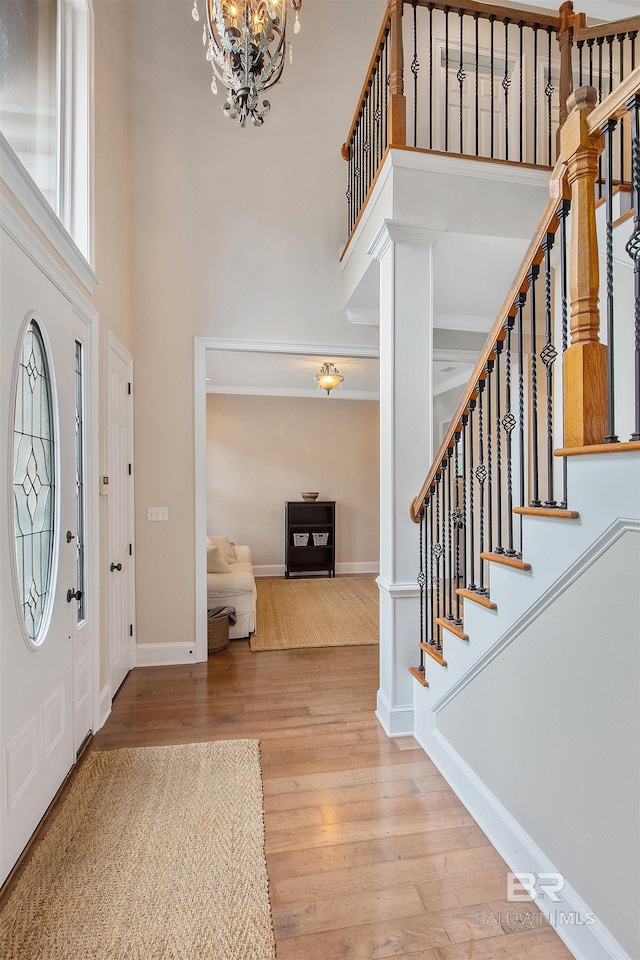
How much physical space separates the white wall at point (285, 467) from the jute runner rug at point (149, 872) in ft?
16.2

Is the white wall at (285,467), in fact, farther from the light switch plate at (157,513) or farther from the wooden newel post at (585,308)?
the wooden newel post at (585,308)

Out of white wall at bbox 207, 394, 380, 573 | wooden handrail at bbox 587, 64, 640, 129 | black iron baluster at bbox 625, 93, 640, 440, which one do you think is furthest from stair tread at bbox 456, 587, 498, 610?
white wall at bbox 207, 394, 380, 573

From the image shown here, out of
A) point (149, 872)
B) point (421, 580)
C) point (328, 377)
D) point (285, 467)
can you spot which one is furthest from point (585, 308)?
point (285, 467)

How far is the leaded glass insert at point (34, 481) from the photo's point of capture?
177 cm

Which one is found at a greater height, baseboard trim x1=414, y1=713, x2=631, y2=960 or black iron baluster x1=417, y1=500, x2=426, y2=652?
black iron baluster x1=417, y1=500, x2=426, y2=652

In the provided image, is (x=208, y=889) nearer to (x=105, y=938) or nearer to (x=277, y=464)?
(x=105, y=938)

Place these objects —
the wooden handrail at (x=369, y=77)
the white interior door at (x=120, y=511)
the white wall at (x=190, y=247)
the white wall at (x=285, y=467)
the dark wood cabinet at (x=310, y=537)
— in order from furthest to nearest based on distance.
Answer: the white wall at (x=285, y=467)
the dark wood cabinet at (x=310, y=537)
the white wall at (x=190, y=247)
the white interior door at (x=120, y=511)
the wooden handrail at (x=369, y=77)

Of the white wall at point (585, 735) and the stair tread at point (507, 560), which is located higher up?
the stair tread at point (507, 560)

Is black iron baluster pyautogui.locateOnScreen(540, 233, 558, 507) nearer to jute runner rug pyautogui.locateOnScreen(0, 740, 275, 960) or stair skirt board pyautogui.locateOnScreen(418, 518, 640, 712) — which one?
stair skirt board pyautogui.locateOnScreen(418, 518, 640, 712)

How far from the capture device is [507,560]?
1648 millimetres

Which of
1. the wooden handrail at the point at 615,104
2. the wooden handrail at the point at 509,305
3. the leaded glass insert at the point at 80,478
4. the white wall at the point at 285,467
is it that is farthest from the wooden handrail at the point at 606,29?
the white wall at the point at 285,467

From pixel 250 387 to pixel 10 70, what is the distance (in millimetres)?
5054

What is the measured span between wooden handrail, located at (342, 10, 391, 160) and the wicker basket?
150 inches

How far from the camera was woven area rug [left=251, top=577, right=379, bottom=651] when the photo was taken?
161 inches
